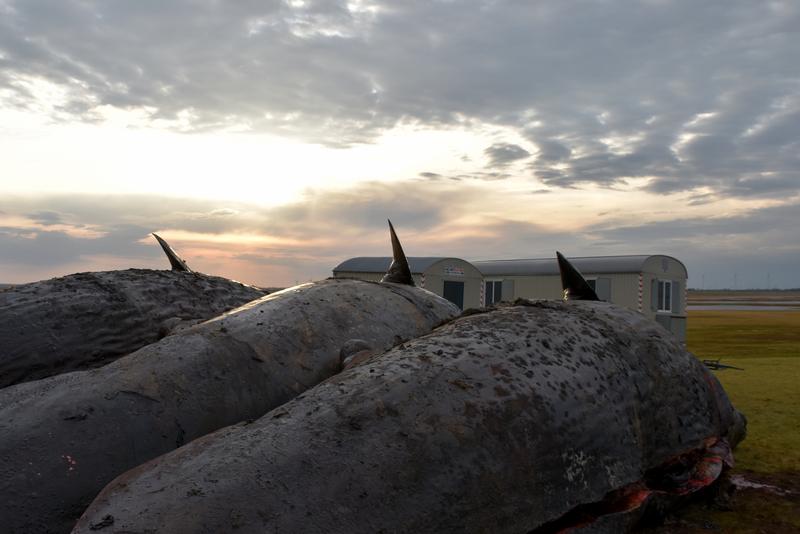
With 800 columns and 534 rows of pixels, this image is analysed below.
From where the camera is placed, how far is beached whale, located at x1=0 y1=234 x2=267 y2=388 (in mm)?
5773

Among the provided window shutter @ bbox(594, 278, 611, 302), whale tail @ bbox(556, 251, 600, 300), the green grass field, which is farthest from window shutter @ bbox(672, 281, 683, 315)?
whale tail @ bbox(556, 251, 600, 300)

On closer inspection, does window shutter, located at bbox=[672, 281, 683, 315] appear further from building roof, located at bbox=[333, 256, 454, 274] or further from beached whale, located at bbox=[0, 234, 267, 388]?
beached whale, located at bbox=[0, 234, 267, 388]

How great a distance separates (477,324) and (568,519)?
4.34ft

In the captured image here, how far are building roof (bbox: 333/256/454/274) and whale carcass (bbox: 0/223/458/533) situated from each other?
2408 cm

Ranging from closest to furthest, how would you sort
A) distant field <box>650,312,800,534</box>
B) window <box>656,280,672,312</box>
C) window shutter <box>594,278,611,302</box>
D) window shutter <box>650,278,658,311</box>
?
distant field <box>650,312,800,534</box>
window shutter <box>650,278,658,311</box>
window shutter <box>594,278,611,302</box>
window <box>656,280,672,312</box>

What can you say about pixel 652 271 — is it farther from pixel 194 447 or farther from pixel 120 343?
pixel 194 447

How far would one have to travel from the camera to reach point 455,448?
126 inches

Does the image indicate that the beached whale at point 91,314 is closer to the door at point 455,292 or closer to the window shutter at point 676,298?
the door at point 455,292

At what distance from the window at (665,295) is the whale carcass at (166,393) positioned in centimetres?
2585

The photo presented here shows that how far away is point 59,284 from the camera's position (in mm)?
6617

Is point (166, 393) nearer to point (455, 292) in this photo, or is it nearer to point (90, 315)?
point (90, 315)

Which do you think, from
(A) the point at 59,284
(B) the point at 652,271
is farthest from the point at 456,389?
(B) the point at 652,271

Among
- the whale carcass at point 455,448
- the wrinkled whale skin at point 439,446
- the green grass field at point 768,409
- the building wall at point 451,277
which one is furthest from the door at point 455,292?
the wrinkled whale skin at point 439,446

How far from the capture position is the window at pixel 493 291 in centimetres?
3294
